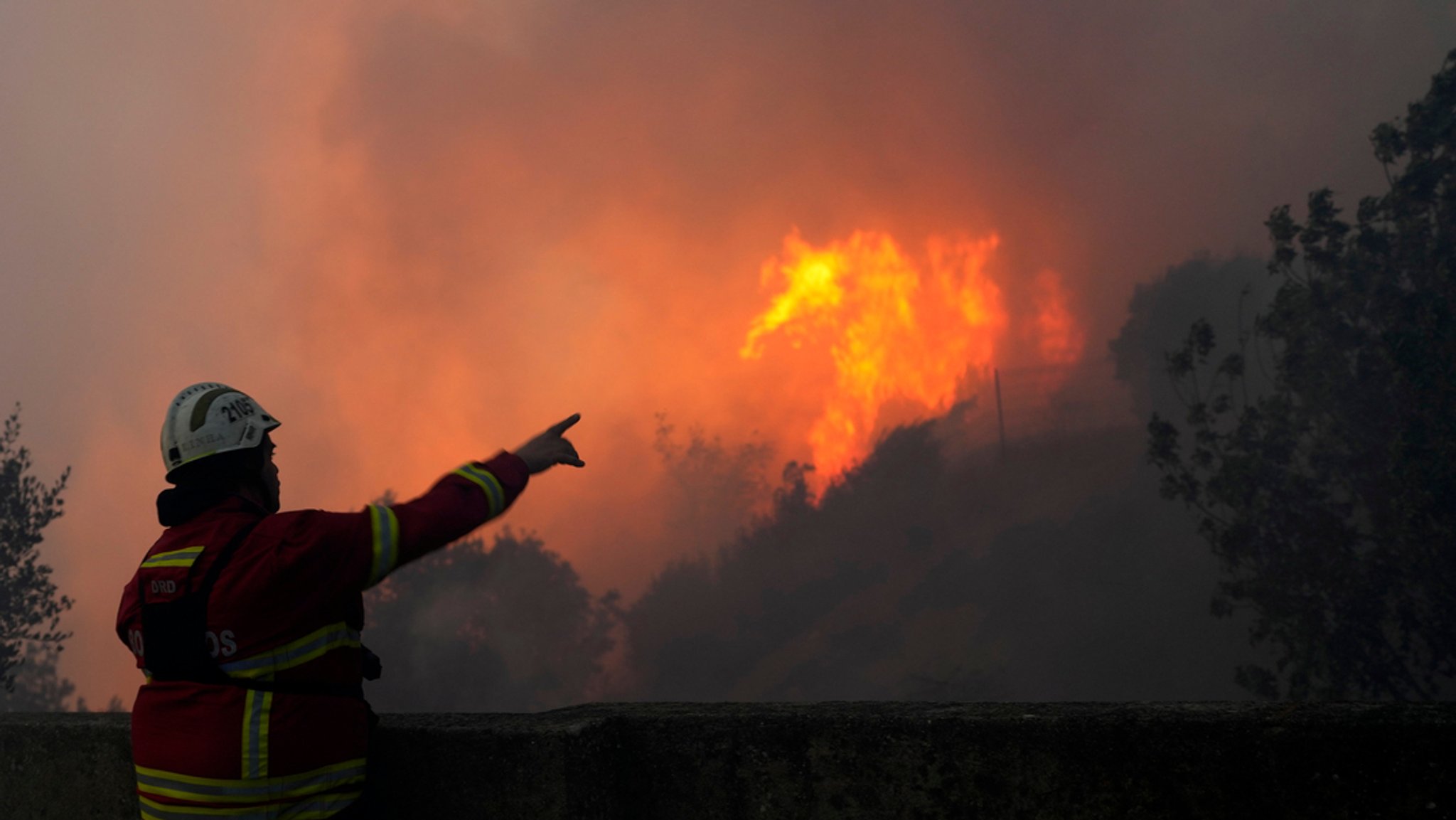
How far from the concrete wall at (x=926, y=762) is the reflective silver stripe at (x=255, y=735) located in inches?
33.5

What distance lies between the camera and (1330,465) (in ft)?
94.0

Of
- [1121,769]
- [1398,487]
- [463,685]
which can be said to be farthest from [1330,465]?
[463,685]

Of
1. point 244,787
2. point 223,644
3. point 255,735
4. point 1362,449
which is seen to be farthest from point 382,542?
point 1362,449

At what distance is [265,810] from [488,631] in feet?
332

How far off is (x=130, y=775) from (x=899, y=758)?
277cm

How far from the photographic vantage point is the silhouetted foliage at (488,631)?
297 ft

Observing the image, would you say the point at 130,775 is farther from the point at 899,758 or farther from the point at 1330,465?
the point at 1330,465

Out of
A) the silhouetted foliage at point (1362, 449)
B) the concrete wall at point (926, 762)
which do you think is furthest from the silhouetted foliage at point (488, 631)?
the concrete wall at point (926, 762)

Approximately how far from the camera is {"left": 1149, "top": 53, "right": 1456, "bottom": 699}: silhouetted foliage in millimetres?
24109

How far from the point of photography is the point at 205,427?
8.93 feet

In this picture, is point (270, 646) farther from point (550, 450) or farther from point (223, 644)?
point (550, 450)

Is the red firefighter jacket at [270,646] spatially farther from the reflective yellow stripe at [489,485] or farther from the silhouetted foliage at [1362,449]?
the silhouetted foliage at [1362,449]

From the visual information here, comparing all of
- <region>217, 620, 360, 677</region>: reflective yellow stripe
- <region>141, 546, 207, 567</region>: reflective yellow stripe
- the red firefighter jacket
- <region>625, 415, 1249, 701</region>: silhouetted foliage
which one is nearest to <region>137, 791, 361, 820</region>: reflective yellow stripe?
the red firefighter jacket

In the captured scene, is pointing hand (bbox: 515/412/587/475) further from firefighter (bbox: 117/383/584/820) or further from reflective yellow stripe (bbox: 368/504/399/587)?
reflective yellow stripe (bbox: 368/504/399/587)
